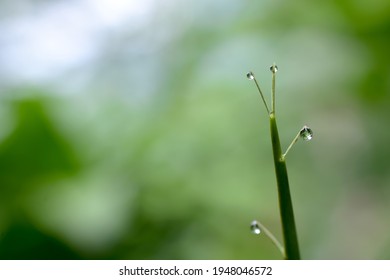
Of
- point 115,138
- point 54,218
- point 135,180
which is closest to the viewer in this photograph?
point 54,218

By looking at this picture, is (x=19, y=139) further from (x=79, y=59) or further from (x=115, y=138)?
(x=79, y=59)

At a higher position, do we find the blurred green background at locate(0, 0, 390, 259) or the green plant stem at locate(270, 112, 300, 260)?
the blurred green background at locate(0, 0, 390, 259)

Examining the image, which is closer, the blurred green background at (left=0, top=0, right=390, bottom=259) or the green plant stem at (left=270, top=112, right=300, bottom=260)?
the green plant stem at (left=270, top=112, right=300, bottom=260)

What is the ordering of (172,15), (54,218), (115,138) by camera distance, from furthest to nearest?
(172,15) < (115,138) < (54,218)

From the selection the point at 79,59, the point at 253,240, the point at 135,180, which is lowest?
the point at 253,240

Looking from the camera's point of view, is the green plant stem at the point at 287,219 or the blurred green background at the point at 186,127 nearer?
the green plant stem at the point at 287,219

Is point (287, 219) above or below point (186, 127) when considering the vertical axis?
below

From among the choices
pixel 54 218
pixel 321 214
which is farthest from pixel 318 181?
pixel 54 218

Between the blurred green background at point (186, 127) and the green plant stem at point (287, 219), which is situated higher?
the blurred green background at point (186, 127)
